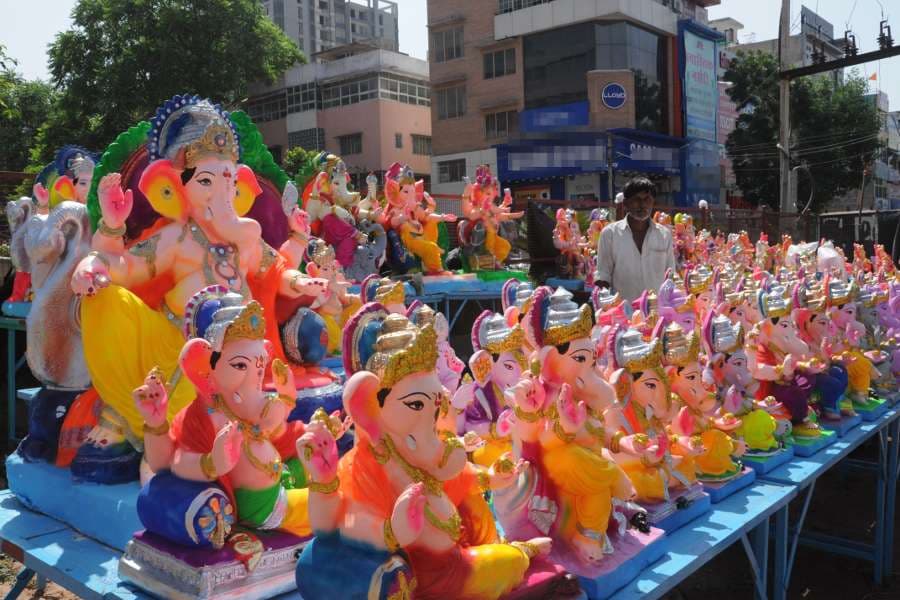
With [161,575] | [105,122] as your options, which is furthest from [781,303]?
[105,122]

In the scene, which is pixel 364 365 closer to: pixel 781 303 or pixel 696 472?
pixel 696 472

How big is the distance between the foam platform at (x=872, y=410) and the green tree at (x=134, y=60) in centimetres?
1792

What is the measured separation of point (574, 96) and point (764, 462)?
1938 centimetres

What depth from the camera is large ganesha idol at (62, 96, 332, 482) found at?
2.65 metres

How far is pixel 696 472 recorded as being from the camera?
3035 mm

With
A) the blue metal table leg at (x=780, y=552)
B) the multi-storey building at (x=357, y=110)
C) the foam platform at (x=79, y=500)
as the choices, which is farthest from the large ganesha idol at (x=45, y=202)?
the multi-storey building at (x=357, y=110)

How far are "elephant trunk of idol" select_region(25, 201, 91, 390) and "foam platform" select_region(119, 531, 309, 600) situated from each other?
109 centimetres

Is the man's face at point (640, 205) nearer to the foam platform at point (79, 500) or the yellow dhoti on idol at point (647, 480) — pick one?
the yellow dhoti on idol at point (647, 480)

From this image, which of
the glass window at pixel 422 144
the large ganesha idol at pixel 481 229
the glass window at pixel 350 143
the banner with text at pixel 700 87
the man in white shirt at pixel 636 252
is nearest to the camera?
the man in white shirt at pixel 636 252

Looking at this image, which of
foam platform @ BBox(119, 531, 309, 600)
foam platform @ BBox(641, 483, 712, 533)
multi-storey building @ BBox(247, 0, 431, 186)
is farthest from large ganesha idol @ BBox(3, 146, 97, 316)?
multi-storey building @ BBox(247, 0, 431, 186)

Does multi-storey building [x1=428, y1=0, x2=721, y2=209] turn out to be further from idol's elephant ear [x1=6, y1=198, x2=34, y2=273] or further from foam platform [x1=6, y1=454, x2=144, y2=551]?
foam platform [x1=6, y1=454, x2=144, y2=551]

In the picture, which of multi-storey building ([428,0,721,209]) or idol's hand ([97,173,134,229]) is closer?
idol's hand ([97,173,134,229])

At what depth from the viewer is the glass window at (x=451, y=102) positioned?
79.7ft

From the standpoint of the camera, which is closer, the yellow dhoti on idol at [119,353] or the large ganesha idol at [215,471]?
the large ganesha idol at [215,471]
